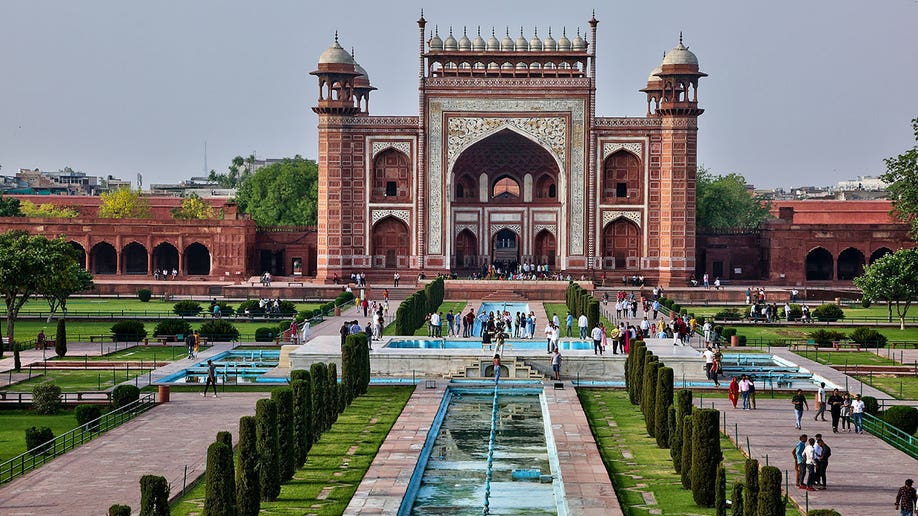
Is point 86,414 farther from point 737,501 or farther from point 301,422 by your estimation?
point 737,501

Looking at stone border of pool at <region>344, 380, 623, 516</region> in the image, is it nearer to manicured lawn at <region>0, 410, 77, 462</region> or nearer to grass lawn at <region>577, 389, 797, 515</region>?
grass lawn at <region>577, 389, 797, 515</region>

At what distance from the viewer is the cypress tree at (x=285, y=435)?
17.7 metres

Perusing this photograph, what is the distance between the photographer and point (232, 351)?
32.6 m

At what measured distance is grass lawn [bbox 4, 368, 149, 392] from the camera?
1025 inches

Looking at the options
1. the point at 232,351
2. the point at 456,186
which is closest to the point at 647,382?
the point at 232,351

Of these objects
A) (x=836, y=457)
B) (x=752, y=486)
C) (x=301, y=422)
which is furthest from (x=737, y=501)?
(x=301, y=422)

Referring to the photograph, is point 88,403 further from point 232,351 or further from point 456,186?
point 456,186

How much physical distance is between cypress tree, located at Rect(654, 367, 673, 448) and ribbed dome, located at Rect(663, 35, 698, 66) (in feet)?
110

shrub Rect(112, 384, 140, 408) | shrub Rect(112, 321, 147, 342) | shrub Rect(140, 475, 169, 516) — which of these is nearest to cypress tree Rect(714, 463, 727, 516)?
shrub Rect(140, 475, 169, 516)

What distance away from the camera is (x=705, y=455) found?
54.9 feet

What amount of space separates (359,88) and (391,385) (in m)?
34.2

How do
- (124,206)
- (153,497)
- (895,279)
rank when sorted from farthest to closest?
(124,206)
(895,279)
(153,497)

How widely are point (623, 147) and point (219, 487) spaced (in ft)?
132

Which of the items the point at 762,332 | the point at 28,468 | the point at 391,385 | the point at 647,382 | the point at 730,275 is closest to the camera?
the point at 28,468
